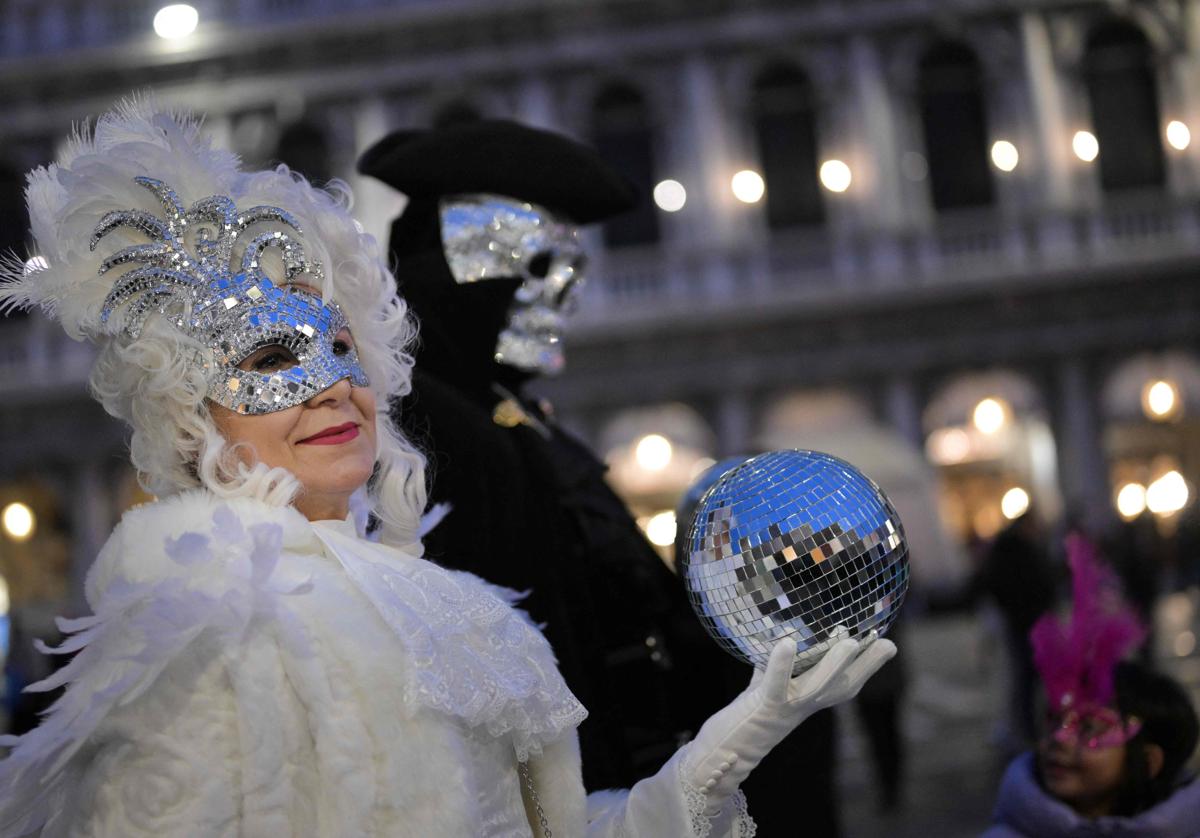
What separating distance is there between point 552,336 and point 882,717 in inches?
185

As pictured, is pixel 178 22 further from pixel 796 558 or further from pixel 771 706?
pixel 771 706

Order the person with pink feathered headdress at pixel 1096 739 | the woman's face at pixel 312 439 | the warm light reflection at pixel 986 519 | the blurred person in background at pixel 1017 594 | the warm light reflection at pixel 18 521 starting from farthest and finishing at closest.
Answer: the warm light reflection at pixel 986 519, the warm light reflection at pixel 18 521, the blurred person in background at pixel 1017 594, the person with pink feathered headdress at pixel 1096 739, the woman's face at pixel 312 439

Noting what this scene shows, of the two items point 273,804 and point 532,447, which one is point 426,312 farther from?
point 273,804

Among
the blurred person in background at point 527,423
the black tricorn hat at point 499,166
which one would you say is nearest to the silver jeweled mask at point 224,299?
the blurred person in background at point 527,423

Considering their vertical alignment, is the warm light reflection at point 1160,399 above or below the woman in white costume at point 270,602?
above

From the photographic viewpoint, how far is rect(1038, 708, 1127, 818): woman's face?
9.44 feet

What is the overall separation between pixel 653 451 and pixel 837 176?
370cm

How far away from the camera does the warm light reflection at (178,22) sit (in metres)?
16.2

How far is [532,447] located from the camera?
9.56 feet

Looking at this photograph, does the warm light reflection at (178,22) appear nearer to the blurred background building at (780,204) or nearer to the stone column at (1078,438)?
the blurred background building at (780,204)

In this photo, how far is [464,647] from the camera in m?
1.82

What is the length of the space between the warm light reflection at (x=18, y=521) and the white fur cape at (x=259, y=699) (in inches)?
622

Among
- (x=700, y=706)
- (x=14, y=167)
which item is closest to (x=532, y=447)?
(x=700, y=706)

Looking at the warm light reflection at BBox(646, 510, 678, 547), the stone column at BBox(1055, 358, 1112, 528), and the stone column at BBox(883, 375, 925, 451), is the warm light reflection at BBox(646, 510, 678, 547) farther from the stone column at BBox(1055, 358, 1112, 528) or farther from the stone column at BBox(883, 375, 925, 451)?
the stone column at BBox(1055, 358, 1112, 528)
